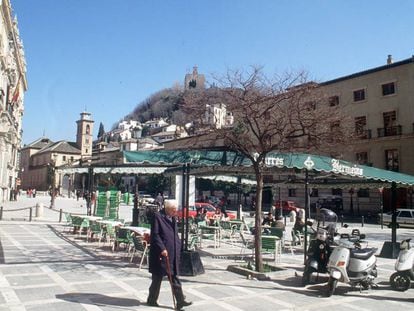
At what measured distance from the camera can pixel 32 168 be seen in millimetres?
130125

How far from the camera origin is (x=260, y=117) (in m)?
9.49

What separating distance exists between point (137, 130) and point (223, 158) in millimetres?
115979

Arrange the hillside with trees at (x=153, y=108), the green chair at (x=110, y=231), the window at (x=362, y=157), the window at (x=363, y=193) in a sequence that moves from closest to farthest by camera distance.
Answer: the green chair at (x=110, y=231) < the window at (x=363, y=193) < the window at (x=362, y=157) < the hillside with trees at (x=153, y=108)

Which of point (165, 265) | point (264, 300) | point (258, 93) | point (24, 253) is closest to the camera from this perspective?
point (165, 265)

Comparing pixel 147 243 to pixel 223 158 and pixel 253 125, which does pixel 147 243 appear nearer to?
pixel 223 158

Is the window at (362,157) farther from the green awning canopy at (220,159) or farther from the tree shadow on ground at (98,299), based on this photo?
the tree shadow on ground at (98,299)

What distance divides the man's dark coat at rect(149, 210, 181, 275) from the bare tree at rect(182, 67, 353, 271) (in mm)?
3440

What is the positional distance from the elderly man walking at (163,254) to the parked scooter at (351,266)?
113 inches

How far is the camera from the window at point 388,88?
37.5m

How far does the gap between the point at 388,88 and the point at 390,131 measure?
4.05 m

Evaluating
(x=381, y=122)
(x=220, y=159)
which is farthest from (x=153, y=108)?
(x=220, y=159)

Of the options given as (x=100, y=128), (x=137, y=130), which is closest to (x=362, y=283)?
(x=137, y=130)

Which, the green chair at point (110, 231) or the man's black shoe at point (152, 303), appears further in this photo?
the green chair at point (110, 231)

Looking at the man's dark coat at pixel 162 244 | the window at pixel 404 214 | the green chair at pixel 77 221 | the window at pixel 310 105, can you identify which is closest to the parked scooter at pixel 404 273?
the window at pixel 310 105
